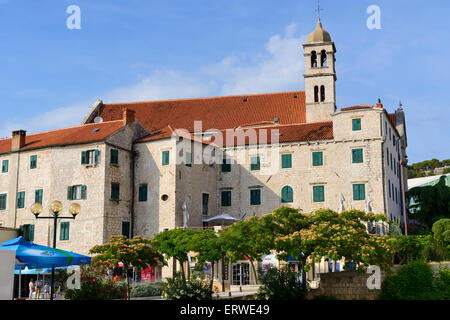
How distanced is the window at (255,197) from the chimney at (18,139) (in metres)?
20.6

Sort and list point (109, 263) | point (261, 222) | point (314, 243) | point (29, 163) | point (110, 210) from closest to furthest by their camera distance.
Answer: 1. point (314, 243)
2. point (261, 222)
3. point (109, 263)
4. point (110, 210)
5. point (29, 163)

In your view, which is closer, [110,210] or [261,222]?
[261,222]

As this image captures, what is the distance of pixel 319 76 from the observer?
182 feet

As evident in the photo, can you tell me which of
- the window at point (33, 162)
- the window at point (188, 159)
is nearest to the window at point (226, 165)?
the window at point (188, 159)

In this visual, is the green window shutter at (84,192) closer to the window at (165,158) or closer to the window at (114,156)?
the window at (114,156)

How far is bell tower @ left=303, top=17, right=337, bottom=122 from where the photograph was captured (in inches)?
2152

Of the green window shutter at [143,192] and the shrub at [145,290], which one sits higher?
the green window shutter at [143,192]

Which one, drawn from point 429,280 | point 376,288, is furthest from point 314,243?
point 429,280

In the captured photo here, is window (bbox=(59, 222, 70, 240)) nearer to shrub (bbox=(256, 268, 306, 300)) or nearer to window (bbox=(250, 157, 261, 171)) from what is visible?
window (bbox=(250, 157, 261, 171))

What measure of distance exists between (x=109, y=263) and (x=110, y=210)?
1273cm

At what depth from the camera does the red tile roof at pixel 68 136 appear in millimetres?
44844

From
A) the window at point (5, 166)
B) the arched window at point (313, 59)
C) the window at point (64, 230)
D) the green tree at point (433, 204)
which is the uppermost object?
the arched window at point (313, 59)

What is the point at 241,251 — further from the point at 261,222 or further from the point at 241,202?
the point at 241,202

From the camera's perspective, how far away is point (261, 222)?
29172mm
